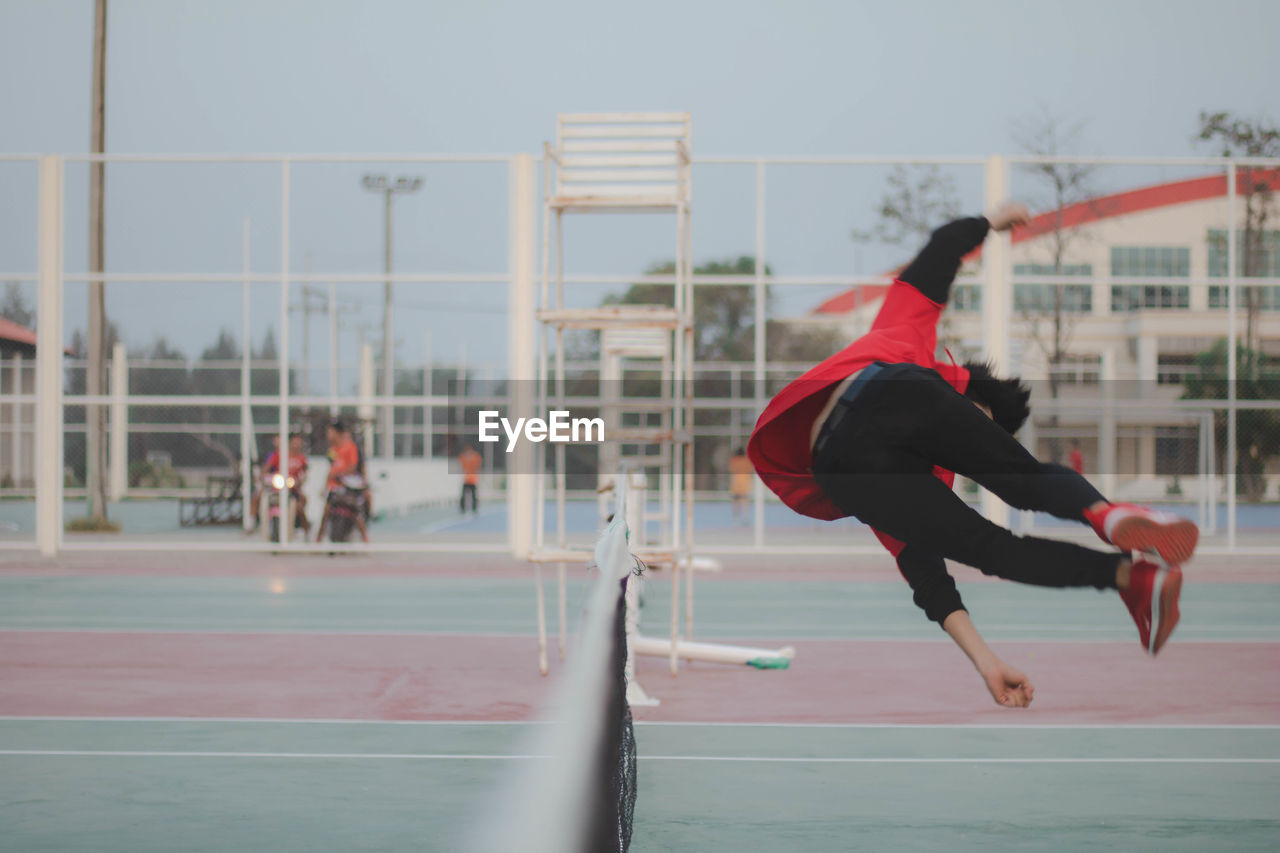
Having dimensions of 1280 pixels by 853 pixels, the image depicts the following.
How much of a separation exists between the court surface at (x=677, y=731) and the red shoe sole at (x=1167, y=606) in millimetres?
1517

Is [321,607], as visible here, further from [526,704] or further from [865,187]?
[865,187]

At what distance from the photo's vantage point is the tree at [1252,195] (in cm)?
1795

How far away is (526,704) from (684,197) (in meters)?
3.06

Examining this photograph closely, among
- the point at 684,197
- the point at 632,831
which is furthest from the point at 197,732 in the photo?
the point at 684,197

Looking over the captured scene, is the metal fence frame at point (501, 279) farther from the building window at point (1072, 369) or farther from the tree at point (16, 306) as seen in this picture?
the building window at point (1072, 369)

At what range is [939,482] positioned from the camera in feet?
11.8

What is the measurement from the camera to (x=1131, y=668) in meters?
8.80

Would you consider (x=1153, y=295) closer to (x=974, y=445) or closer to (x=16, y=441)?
(x=974, y=445)

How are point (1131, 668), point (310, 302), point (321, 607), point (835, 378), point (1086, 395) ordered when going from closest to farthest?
1. point (835, 378)
2. point (1131, 668)
3. point (321, 607)
4. point (1086, 395)
5. point (310, 302)

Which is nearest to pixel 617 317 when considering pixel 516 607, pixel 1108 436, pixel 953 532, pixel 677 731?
pixel 677 731

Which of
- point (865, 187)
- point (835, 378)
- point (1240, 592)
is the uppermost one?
point (865, 187)

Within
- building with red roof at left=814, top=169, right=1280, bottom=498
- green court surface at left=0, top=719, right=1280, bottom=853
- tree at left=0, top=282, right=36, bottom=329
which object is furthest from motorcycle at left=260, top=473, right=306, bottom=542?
green court surface at left=0, top=719, right=1280, bottom=853

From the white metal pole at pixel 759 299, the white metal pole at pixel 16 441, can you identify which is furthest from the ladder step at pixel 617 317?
the white metal pole at pixel 16 441

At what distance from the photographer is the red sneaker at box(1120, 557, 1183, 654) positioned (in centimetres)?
325
